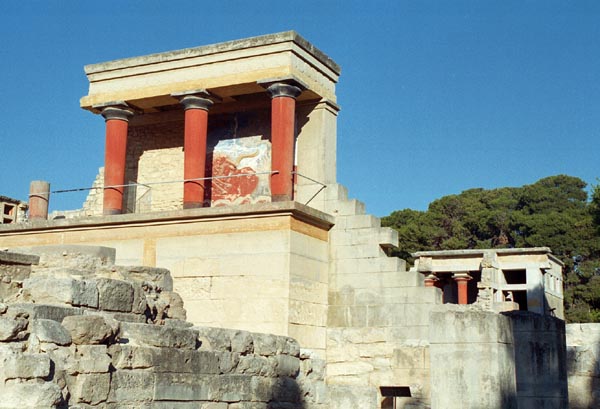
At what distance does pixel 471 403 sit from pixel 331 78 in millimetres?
9600

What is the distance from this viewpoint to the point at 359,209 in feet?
53.0

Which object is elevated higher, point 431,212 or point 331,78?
point 431,212

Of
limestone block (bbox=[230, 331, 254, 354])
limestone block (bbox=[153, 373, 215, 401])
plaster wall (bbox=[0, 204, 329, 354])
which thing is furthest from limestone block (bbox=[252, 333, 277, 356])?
plaster wall (bbox=[0, 204, 329, 354])

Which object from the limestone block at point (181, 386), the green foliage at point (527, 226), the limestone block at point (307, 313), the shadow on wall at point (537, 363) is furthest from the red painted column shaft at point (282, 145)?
the green foliage at point (527, 226)

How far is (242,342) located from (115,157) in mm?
8669

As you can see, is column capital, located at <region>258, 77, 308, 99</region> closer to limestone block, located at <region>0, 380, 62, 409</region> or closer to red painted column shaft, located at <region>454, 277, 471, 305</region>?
limestone block, located at <region>0, 380, 62, 409</region>

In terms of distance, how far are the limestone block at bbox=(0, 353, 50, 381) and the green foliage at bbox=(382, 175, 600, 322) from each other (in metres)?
35.0

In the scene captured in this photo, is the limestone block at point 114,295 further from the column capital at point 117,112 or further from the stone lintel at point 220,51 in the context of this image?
the column capital at point 117,112

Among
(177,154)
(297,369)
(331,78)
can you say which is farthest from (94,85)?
(297,369)

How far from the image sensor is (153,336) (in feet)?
27.7

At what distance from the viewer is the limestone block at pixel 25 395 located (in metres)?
6.50

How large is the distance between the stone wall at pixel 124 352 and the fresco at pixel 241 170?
245 inches

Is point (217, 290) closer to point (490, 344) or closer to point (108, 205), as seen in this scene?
point (108, 205)

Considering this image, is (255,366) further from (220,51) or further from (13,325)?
(220,51)
